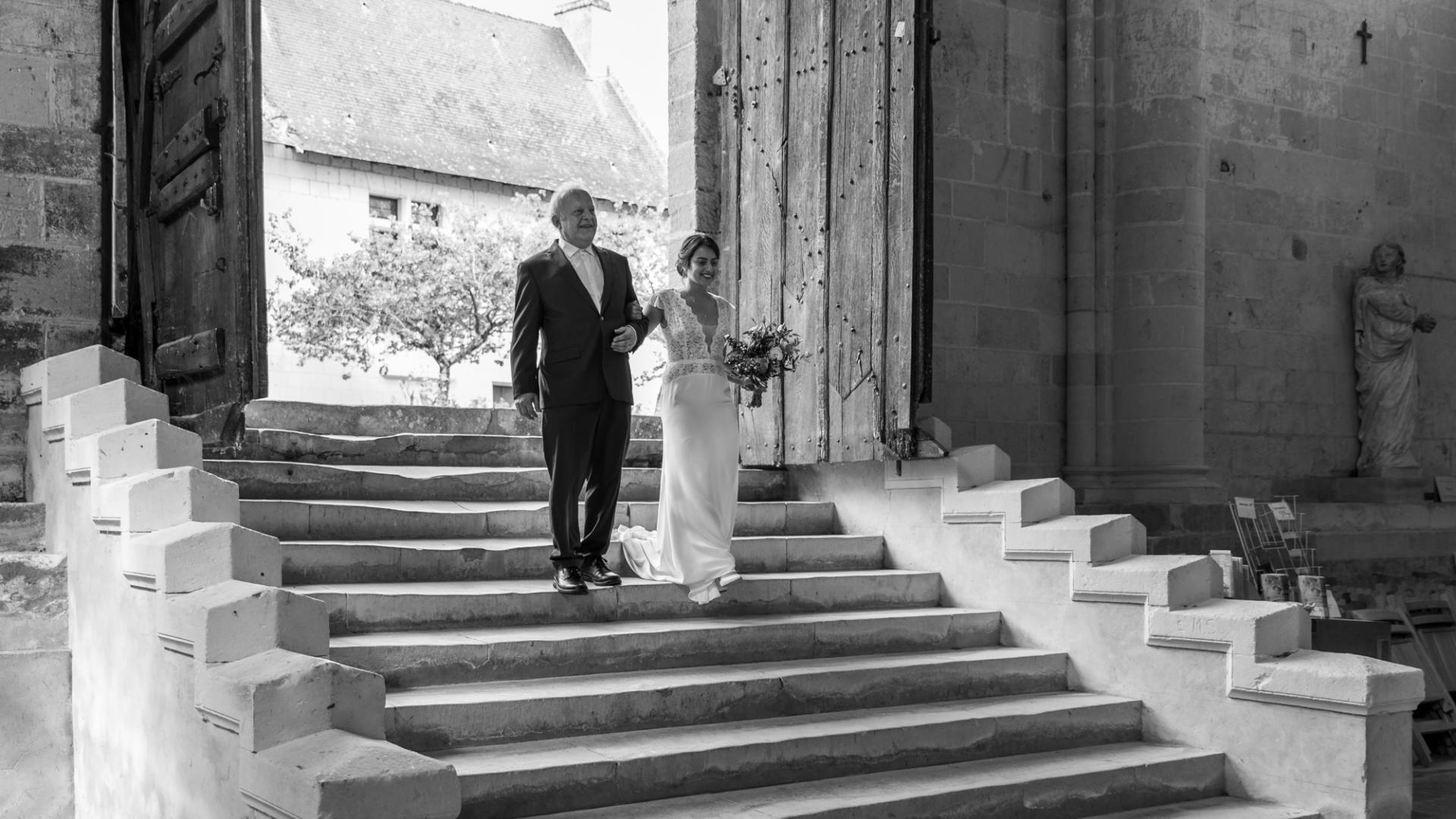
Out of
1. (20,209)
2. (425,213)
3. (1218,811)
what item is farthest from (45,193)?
(425,213)

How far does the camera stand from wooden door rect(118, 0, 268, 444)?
5617 millimetres

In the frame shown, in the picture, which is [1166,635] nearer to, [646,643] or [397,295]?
[646,643]

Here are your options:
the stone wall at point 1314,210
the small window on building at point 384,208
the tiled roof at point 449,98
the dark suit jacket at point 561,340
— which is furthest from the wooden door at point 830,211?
the small window on building at point 384,208

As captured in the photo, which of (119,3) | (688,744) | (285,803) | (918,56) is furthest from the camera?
(918,56)

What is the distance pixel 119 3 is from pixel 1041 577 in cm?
510

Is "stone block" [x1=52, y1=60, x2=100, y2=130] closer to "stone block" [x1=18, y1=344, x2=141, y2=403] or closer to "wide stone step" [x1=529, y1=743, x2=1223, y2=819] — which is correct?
"stone block" [x1=18, y1=344, x2=141, y2=403]

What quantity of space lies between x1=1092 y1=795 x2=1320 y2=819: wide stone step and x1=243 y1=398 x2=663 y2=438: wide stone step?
3858 mm

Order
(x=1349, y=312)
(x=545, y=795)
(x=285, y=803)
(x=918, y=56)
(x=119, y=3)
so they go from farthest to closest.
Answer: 1. (x=1349, y=312)
2. (x=918, y=56)
3. (x=119, y=3)
4. (x=545, y=795)
5. (x=285, y=803)

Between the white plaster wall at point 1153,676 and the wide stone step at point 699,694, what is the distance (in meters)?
0.19

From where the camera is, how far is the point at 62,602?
5797 millimetres

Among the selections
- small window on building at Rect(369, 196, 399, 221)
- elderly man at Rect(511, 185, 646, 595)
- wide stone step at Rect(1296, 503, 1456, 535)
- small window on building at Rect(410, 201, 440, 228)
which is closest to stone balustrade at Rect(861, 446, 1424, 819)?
elderly man at Rect(511, 185, 646, 595)

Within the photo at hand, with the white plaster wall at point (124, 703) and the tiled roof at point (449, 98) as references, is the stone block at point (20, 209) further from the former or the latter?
the tiled roof at point (449, 98)

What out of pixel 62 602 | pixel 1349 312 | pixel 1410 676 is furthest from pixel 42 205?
pixel 1349 312

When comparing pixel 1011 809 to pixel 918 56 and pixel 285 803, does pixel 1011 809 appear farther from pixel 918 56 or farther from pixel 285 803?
pixel 918 56
